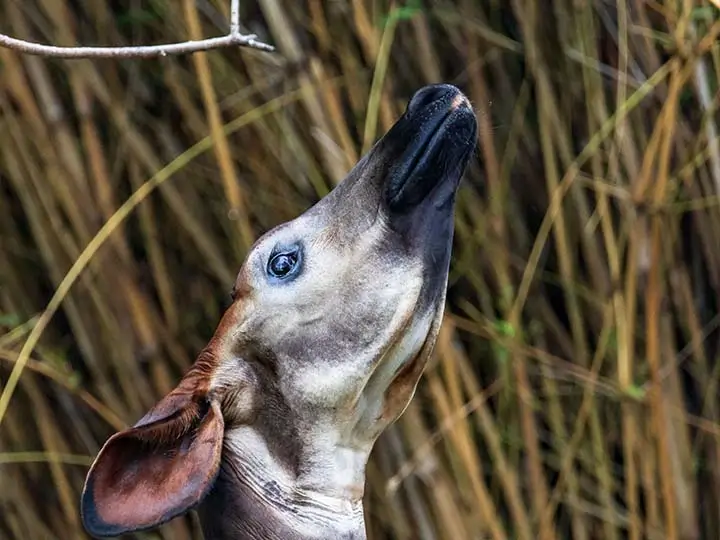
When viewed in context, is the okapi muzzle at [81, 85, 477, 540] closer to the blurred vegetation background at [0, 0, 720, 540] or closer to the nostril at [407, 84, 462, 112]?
the nostril at [407, 84, 462, 112]

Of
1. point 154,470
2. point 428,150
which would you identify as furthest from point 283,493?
point 428,150

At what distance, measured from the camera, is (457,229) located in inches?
65.6

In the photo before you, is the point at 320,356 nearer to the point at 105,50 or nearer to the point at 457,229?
the point at 105,50

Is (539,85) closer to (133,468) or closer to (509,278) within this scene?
(509,278)

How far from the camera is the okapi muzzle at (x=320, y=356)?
905 millimetres

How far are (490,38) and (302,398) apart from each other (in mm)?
864

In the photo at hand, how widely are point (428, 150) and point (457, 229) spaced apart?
0.77 metres

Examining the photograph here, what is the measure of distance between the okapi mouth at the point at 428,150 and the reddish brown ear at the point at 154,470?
0.79ft

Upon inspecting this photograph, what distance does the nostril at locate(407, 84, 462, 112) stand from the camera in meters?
0.92

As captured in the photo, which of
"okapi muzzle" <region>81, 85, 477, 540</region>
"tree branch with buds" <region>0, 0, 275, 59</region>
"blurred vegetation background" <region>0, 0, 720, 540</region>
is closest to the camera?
"tree branch with buds" <region>0, 0, 275, 59</region>

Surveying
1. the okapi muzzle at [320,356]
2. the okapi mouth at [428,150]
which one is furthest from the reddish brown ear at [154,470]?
the okapi mouth at [428,150]

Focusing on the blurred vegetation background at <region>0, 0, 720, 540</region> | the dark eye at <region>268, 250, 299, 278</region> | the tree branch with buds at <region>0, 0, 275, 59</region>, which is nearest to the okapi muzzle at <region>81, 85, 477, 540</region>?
the dark eye at <region>268, 250, 299, 278</region>

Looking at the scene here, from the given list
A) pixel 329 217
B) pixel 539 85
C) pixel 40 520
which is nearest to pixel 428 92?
pixel 329 217

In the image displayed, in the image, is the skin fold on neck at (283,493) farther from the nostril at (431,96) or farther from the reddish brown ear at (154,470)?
the nostril at (431,96)
